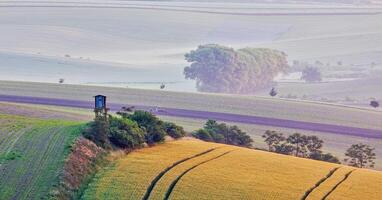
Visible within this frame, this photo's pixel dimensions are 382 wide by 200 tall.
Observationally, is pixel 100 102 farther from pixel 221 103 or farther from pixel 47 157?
pixel 221 103

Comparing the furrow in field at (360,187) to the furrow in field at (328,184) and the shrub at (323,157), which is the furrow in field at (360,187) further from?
the shrub at (323,157)

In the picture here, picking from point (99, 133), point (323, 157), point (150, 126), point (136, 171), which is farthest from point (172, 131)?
point (136, 171)

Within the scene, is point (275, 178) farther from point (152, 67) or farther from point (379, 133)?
point (152, 67)

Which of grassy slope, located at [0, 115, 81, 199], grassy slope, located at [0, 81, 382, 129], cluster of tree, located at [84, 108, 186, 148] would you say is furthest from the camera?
grassy slope, located at [0, 81, 382, 129]

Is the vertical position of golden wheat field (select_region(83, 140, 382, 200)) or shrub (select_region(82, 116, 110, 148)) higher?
shrub (select_region(82, 116, 110, 148))

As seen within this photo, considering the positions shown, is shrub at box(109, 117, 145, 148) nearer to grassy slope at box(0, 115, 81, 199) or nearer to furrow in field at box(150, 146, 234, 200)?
grassy slope at box(0, 115, 81, 199)

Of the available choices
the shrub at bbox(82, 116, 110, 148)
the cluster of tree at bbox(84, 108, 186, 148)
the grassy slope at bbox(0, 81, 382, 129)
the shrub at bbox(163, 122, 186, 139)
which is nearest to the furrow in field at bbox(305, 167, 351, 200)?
the cluster of tree at bbox(84, 108, 186, 148)

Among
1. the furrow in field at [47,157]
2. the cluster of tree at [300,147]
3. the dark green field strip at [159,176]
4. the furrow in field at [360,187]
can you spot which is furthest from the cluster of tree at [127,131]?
the furrow in field at [360,187]
